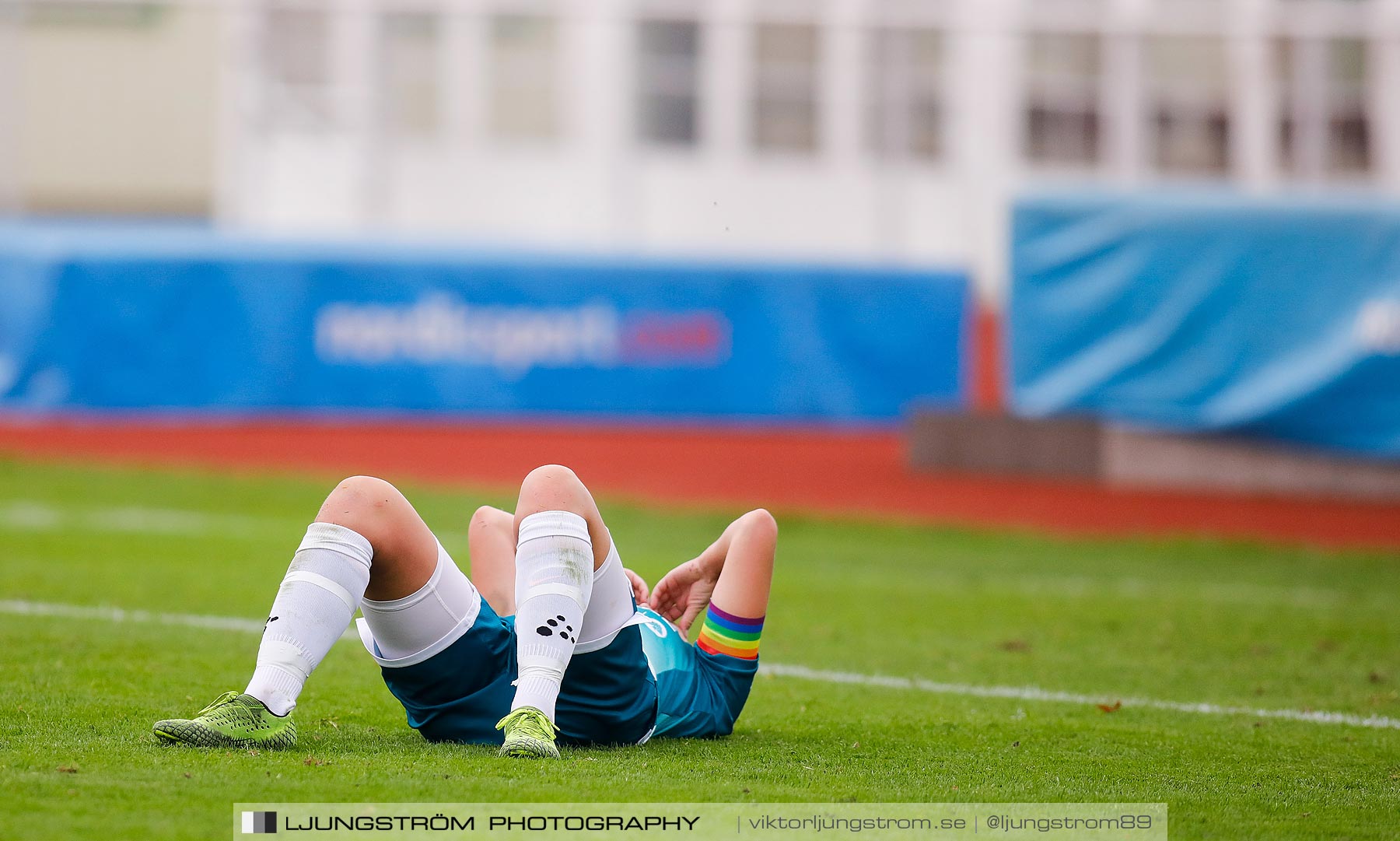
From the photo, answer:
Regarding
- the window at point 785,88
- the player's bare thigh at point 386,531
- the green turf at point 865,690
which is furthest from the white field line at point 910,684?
the window at point 785,88

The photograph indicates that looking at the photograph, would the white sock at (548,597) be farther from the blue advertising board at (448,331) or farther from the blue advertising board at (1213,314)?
the blue advertising board at (448,331)

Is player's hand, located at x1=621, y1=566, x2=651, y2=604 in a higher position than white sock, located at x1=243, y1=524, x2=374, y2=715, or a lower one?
lower

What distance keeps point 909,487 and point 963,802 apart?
10941 millimetres

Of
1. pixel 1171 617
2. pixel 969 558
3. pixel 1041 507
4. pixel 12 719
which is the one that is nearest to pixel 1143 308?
pixel 1041 507

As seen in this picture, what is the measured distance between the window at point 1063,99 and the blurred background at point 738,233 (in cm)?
7

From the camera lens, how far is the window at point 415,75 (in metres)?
26.7

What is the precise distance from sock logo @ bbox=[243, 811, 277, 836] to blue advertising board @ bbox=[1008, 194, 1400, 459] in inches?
477

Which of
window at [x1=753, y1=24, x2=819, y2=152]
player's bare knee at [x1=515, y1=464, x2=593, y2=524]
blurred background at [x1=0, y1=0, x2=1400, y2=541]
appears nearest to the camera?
player's bare knee at [x1=515, y1=464, x2=593, y2=524]

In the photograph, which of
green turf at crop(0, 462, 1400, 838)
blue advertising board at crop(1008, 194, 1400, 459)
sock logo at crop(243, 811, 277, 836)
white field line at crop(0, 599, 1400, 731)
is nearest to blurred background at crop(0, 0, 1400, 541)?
blue advertising board at crop(1008, 194, 1400, 459)

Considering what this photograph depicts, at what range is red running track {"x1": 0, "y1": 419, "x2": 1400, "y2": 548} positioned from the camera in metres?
13.1

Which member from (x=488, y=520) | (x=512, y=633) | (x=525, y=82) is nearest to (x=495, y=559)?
(x=488, y=520)

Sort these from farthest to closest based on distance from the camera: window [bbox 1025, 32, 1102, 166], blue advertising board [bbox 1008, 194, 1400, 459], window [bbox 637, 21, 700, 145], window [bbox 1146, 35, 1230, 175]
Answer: window [bbox 1146, 35, 1230, 175] → window [bbox 1025, 32, 1102, 166] → window [bbox 637, 21, 700, 145] → blue advertising board [bbox 1008, 194, 1400, 459]

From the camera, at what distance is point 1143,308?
14383 millimetres

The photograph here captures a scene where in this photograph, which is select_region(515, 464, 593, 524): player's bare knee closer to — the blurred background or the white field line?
the white field line
